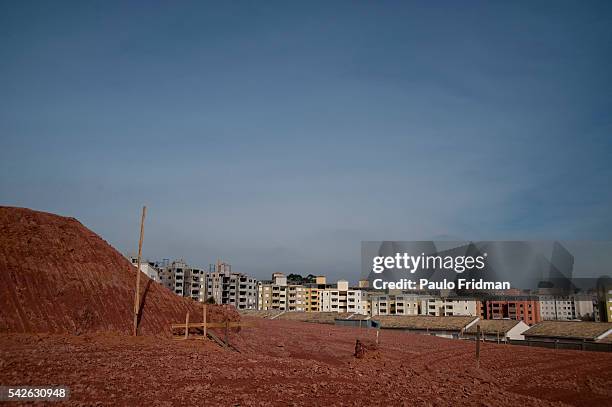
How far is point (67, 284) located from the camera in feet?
93.5

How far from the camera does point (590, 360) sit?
39531 mm

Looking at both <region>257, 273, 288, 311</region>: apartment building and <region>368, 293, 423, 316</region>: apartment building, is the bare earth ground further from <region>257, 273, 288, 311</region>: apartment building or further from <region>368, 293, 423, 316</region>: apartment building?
<region>257, 273, 288, 311</region>: apartment building

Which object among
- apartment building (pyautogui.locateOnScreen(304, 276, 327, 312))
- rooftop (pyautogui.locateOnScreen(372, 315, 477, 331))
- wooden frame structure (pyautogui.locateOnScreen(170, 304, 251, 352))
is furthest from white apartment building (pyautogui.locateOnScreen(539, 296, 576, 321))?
wooden frame structure (pyautogui.locateOnScreen(170, 304, 251, 352))

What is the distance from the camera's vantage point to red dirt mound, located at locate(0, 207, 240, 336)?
25734 mm

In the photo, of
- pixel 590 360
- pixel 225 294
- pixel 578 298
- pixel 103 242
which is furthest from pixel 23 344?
pixel 578 298

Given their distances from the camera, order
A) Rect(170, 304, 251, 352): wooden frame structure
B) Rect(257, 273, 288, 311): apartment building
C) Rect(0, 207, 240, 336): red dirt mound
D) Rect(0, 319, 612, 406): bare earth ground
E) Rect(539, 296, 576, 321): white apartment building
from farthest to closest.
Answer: Rect(539, 296, 576, 321): white apartment building < Rect(257, 273, 288, 311): apartment building < Rect(170, 304, 251, 352): wooden frame structure < Rect(0, 207, 240, 336): red dirt mound < Rect(0, 319, 612, 406): bare earth ground

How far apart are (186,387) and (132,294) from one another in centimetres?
1732

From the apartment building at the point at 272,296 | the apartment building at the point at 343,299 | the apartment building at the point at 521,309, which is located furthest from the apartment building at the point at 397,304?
the apartment building at the point at 272,296

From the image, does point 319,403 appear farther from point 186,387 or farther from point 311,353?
point 311,353

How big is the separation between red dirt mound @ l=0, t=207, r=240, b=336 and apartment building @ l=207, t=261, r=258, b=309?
90.2 meters

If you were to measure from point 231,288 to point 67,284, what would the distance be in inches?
4084

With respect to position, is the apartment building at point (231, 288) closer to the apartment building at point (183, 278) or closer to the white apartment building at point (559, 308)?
the apartment building at point (183, 278)

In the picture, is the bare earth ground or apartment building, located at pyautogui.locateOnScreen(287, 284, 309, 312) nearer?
the bare earth ground

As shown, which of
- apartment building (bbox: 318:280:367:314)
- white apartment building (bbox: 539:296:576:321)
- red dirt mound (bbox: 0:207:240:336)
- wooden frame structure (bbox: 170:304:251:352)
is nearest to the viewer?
red dirt mound (bbox: 0:207:240:336)
